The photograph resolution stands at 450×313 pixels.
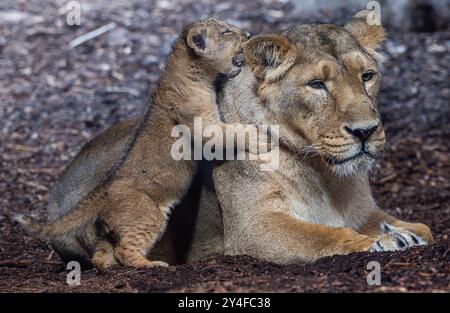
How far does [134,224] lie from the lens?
6098mm

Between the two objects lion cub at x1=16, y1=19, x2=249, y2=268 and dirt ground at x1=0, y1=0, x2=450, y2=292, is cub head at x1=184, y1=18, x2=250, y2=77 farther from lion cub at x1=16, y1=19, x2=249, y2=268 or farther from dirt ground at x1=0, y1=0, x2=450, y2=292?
dirt ground at x1=0, y1=0, x2=450, y2=292

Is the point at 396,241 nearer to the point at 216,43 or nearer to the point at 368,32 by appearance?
the point at 368,32

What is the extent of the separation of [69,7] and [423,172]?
5.77 metres

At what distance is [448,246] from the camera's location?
529 centimetres

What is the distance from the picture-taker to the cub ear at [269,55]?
19.3ft

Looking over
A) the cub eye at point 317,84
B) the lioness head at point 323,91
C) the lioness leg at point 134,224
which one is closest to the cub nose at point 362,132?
the lioness head at point 323,91

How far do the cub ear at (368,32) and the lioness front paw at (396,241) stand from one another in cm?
123

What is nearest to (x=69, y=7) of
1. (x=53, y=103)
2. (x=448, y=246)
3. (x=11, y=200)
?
(x=53, y=103)

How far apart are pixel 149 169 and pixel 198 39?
100cm

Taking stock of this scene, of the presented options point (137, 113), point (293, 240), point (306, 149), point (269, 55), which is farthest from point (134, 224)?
point (137, 113)
